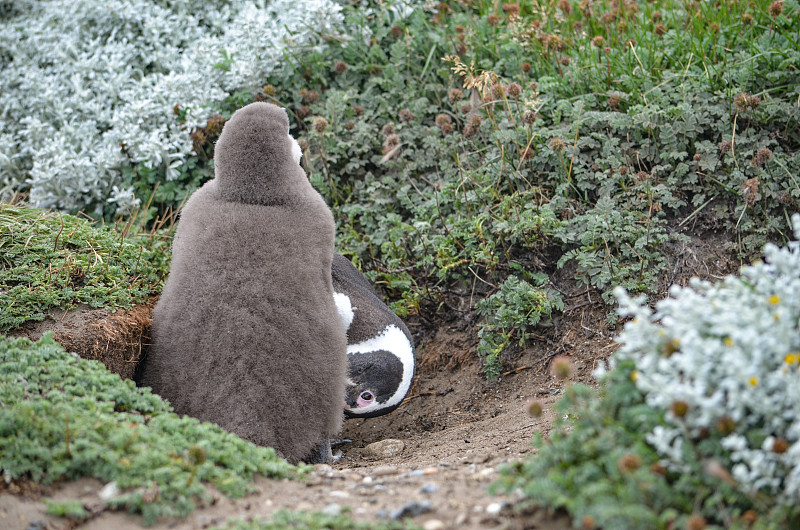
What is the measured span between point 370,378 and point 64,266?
5.35ft

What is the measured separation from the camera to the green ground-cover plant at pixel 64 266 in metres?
3.38

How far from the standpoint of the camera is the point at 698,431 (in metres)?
1.99

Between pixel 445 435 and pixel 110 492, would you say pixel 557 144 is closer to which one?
pixel 445 435

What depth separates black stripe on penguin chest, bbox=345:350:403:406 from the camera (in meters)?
3.54

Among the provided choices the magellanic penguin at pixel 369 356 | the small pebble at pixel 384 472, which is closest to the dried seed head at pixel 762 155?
the magellanic penguin at pixel 369 356

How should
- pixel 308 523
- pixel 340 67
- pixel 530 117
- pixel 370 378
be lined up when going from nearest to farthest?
pixel 308 523 → pixel 370 378 → pixel 530 117 → pixel 340 67

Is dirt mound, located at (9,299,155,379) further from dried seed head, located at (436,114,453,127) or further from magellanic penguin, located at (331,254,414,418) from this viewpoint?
dried seed head, located at (436,114,453,127)

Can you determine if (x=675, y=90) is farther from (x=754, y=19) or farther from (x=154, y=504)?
(x=154, y=504)

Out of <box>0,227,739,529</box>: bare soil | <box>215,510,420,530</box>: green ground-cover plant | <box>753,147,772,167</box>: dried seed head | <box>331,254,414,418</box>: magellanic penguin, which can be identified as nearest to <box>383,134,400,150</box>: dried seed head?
<box>0,227,739,529</box>: bare soil

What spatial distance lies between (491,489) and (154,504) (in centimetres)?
103

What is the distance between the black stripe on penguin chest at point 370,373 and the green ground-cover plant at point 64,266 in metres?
1.14

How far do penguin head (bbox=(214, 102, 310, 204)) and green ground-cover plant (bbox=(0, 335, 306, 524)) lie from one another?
0.94 m

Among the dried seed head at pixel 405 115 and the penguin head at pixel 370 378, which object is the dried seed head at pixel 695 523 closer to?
the penguin head at pixel 370 378

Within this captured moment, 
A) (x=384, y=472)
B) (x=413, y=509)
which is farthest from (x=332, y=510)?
(x=384, y=472)
